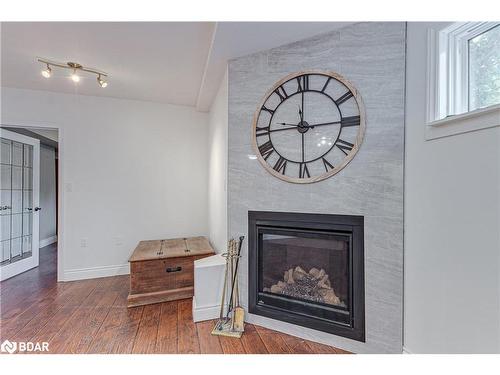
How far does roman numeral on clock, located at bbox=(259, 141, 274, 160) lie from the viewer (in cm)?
195

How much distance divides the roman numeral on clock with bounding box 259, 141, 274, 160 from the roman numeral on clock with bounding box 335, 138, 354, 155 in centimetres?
51

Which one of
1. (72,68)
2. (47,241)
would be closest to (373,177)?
(72,68)

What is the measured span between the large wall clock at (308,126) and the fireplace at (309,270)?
1.23 ft

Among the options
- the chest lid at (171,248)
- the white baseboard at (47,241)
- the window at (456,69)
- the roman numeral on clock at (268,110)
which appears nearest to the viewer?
the window at (456,69)

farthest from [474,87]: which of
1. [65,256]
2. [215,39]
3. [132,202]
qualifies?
[65,256]

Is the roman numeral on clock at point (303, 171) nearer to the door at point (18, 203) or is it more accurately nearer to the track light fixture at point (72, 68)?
the track light fixture at point (72, 68)

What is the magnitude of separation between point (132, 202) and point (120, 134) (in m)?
0.95

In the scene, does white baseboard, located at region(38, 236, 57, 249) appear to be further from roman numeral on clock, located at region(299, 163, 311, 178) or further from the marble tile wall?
roman numeral on clock, located at region(299, 163, 311, 178)

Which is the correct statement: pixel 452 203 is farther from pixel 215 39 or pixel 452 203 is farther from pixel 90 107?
pixel 90 107

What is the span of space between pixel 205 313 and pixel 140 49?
240 cm

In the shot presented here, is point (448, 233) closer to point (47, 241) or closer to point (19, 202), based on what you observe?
point (19, 202)

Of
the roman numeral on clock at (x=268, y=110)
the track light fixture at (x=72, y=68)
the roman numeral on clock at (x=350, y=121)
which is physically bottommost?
the roman numeral on clock at (x=350, y=121)

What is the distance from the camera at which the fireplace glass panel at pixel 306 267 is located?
1.74m

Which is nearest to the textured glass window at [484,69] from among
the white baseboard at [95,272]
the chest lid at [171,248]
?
the chest lid at [171,248]
